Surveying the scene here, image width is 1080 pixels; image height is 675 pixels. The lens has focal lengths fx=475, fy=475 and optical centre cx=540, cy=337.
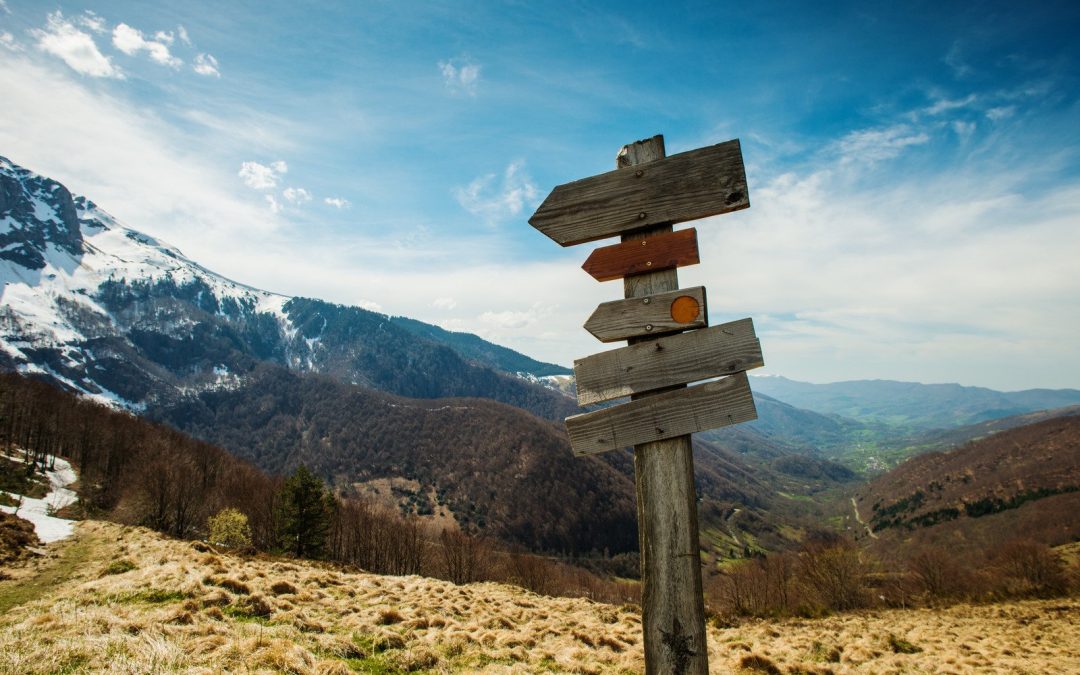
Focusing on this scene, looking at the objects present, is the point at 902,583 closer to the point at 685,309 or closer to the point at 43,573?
the point at 685,309

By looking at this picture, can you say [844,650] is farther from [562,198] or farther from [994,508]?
[994,508]

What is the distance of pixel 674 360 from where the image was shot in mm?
3854

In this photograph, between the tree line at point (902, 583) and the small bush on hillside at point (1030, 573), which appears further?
the tree line at point (902, 583)

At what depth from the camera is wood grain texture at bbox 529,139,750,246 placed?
13.1 feet

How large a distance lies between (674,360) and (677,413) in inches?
17.0

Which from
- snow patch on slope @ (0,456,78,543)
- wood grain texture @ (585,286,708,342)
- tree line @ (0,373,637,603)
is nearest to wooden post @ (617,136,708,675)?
wood grain texture @ (585,286,708,342)

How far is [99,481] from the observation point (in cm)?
8631

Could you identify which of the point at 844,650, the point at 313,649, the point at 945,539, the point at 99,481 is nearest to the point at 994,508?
the point at 945,539

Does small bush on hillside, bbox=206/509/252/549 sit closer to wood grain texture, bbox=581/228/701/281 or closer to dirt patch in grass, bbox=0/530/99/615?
dirt patch in grass, bbox=0/530/99/615

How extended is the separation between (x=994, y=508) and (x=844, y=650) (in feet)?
699

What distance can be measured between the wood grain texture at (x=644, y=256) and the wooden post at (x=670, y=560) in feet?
3.60

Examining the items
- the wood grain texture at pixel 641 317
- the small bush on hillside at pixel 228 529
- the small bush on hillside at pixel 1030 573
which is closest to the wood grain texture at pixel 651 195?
the wood grain texture at pixel 641 317

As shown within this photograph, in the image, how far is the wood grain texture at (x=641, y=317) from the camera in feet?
12.6

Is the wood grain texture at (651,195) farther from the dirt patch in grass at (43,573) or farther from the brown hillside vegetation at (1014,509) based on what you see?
the brown hillside vegetation at (1014,509)
